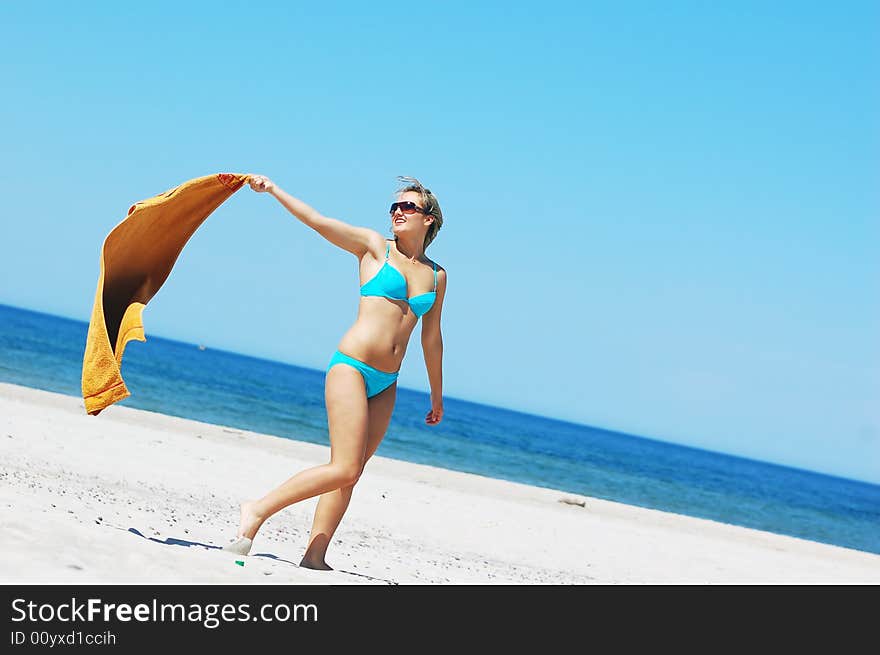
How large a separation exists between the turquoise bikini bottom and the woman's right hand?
1213 millimetres

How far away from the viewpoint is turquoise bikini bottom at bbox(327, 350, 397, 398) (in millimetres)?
5730

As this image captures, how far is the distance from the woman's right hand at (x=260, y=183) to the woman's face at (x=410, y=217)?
0.83 metres

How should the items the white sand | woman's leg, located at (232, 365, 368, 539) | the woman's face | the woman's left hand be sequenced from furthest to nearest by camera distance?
1. the woman's left hand
2. the woman's face
3. woman's leg, located at (232, 365, 368, 539)
4. the white sand

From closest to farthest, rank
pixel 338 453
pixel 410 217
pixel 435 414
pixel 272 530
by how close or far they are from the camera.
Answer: pixel 338 453 → pixel 410 217 → pixel 435 414 → pixel 272 530

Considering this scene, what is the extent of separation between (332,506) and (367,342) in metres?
1.12

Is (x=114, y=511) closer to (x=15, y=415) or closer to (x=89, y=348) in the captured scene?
(x=89, y=348)

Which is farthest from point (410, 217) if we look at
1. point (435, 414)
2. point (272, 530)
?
point (272, 530)

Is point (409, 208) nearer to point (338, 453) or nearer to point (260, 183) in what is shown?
point (260, 183)

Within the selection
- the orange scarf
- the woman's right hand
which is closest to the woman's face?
the woman's right hand

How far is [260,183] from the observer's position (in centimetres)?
623

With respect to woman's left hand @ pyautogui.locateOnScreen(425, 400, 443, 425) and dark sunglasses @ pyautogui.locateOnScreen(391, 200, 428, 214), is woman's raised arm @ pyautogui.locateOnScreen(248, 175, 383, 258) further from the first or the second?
woman's left hand @ pyautogui.locateOnScreen(425, 400, 443, 425)

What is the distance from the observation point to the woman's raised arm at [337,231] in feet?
19.5

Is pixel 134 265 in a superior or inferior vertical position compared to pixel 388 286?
inferior
